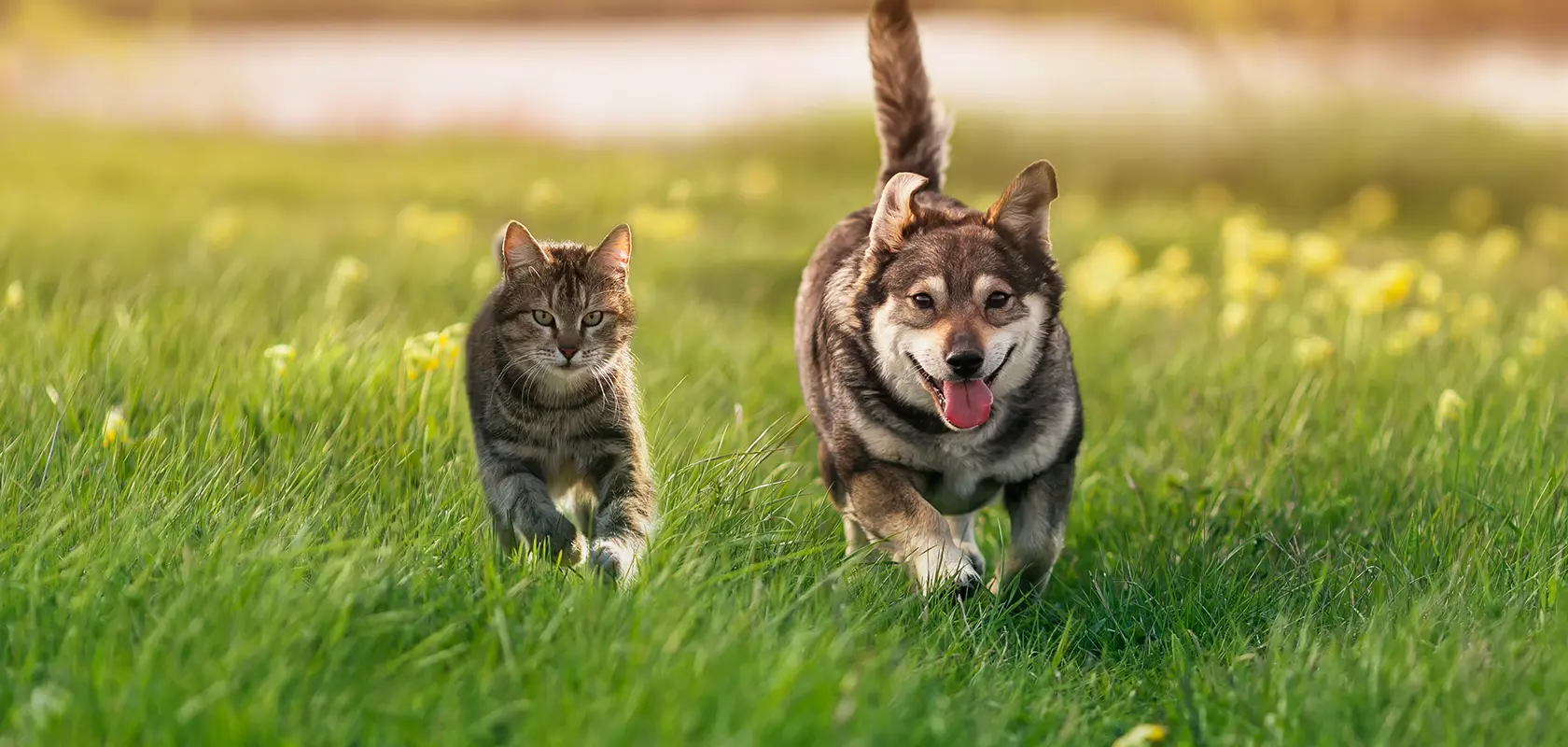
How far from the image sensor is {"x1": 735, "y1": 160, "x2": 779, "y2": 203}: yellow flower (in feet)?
40.0

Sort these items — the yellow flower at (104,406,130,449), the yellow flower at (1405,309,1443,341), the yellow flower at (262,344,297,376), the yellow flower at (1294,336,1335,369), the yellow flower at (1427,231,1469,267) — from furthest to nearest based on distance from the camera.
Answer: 1. the yellow flower at (1427,231,1469,267)
2. the yellow flower at (1405,309,1443,341)
3. the yellow flower at (1294,336,1335,369)
4. the yellow flower at (262,344,297,376)
5. the yellow flower at (104,406,130,449)

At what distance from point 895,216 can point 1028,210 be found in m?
0.43

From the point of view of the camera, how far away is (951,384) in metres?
4.28

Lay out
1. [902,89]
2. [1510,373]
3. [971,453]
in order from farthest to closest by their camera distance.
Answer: [1510,373] → [902,89] → [971,453]

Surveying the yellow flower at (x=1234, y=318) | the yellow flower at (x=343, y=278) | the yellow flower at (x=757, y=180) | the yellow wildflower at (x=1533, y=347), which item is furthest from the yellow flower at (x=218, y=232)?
the yellow wildflower at (x=1533, y=347)

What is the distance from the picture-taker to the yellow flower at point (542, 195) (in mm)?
6445

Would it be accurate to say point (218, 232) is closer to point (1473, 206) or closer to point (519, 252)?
point (519, 252)

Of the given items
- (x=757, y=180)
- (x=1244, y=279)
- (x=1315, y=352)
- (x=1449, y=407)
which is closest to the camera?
(x=1449, y=407)

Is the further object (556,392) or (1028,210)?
(1028,210)

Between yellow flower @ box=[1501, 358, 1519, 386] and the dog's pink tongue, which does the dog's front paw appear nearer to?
the dog's pink tongue

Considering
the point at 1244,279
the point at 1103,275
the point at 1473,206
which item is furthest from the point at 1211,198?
the point at 1244,279

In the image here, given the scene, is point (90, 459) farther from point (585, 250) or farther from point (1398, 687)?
point (1398, 687)

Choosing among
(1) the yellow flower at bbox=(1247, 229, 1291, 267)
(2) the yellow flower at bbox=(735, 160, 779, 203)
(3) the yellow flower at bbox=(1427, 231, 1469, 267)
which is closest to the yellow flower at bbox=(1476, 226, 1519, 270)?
(3) the yellow flower at bbox=(1427, 231, 1469, 267)

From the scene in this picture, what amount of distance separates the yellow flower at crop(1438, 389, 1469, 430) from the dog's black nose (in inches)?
91.3
